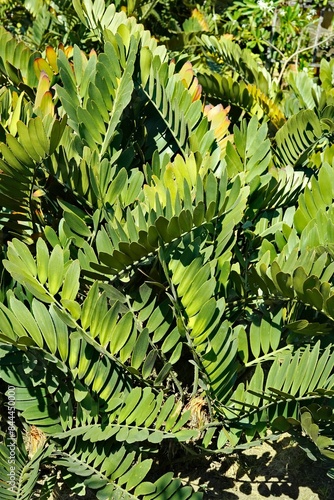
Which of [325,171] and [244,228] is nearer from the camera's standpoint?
[325,171]

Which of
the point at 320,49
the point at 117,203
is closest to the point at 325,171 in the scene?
the point at 117,203

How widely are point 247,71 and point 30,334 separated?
7.13 feet

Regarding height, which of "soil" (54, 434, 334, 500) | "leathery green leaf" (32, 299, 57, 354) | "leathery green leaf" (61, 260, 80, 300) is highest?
"leathery green leaf" (61, 260, 80, 300)

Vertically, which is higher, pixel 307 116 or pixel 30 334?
pixel 307 116

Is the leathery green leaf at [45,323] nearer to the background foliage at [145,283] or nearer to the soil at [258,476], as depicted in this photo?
the background foliage at [145,283]

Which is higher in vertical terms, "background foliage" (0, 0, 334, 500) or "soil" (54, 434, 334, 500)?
"background foliage" (0, 0, 334, 500)

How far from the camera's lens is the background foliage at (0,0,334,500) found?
1507 millimetres

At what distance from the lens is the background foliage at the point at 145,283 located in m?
1.51

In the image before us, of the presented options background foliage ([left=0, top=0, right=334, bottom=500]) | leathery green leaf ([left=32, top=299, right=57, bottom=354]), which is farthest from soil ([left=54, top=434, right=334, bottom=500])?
leathery green leaf ([left=32, top=299, right=57, bottom=354])

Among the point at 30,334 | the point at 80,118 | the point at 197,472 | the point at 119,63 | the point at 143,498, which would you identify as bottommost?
the point at 197,472

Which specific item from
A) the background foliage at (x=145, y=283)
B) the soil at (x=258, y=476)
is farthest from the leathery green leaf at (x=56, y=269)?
the soil at (x=258, y=476)

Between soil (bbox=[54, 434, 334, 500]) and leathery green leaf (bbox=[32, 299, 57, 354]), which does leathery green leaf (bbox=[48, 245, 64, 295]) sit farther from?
soil (bbox=[54, 434, 334, 500])

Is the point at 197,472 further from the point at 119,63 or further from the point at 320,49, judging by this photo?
the point at 320,49

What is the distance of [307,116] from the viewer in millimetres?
2273
